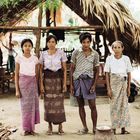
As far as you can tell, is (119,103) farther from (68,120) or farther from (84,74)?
(68,120)

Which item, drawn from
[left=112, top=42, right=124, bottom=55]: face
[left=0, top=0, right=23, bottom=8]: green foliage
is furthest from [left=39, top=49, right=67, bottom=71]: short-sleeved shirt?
[left=0, top=0, right=23, bottom=8]: green foliage

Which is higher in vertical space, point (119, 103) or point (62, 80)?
point (62, 80)

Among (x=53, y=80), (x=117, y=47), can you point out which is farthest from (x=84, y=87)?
(x=117, y=47)

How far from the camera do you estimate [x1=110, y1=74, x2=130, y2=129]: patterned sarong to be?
21.4 feet

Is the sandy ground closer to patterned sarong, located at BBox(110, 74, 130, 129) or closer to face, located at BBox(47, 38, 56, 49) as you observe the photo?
patterned sarong, located at BBox(110, 74, 130, 129)

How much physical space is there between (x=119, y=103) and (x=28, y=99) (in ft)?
4.88

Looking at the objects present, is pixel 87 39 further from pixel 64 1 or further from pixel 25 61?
pixel 64 1

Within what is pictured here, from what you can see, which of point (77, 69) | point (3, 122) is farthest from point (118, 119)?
point (3, 122)

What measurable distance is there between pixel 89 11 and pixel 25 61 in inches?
177

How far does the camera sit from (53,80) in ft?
21.7

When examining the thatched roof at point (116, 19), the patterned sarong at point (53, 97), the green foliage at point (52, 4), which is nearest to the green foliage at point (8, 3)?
the green foliage at point (52, 4)

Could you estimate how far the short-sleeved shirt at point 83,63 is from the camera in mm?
6574

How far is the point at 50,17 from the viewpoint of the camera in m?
13.3

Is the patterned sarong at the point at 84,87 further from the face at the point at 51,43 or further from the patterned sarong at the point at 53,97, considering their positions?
the face at the point at 51,43
